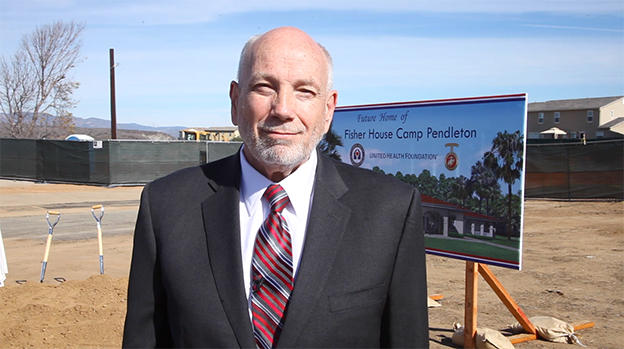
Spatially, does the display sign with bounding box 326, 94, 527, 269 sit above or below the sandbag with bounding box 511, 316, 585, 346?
above

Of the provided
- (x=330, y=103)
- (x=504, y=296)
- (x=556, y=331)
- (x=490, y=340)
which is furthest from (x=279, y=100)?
(x=556, y=331)

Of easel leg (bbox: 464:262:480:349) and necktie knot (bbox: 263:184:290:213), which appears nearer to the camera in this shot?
necktie knot (bbox: 263:184:290:213)

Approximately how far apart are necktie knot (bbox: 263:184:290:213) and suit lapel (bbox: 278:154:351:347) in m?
0.10

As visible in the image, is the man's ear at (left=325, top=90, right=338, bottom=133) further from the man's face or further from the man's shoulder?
the man's shoulder

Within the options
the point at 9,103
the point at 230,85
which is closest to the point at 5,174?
the point at 9,103

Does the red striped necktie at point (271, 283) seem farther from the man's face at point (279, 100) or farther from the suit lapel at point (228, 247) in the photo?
the man's face at point (279, 100)

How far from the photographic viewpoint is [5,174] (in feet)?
96.8

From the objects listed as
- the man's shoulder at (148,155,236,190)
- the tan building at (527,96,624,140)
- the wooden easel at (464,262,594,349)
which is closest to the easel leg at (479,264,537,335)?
the wooden easel at (464,262,594,349)

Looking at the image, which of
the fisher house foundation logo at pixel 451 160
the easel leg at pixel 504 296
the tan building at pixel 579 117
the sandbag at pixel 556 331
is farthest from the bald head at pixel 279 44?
the tan building at pixel 579 117

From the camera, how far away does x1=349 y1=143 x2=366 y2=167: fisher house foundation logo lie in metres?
6.70

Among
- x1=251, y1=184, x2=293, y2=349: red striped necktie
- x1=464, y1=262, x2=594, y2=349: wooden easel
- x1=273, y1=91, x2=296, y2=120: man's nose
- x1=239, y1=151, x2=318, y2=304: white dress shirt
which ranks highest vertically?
x1=273, y1=91, x2=296, y2=120: man's nose

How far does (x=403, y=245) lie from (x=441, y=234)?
4.03m

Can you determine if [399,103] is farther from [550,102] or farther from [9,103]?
[550,102]

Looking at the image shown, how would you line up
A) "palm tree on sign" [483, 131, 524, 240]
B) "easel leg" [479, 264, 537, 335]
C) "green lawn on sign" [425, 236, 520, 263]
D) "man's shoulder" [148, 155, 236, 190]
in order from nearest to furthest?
"man's shoulder" [148, 155, 236, 190], "palm tree on sign" [483, 131, 524, 240], "green lawn on sign" [425, 236, 520, 263], "easel leg" [479, 264, 537, 335]
